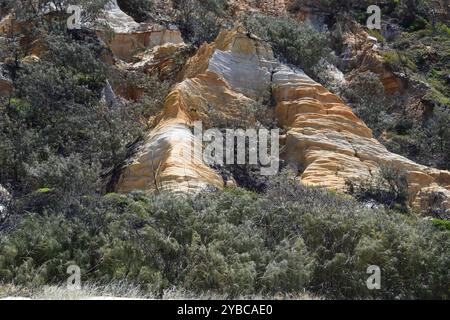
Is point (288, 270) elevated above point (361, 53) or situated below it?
above

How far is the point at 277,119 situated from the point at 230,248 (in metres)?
10.8

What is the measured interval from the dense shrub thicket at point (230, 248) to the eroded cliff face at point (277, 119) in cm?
309

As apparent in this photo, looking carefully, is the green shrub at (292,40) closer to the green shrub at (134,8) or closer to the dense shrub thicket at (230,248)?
the green shrub at (134,8)

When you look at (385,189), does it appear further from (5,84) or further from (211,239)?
(5,84)

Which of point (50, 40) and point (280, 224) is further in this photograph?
point (50, 40)

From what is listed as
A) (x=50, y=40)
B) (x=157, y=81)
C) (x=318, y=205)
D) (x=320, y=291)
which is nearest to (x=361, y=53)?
(x=157, y=81)

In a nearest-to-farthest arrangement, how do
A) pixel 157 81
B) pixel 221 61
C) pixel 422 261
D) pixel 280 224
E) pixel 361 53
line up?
pixel 422 261
pixel 280 224
pixel 221 61
pixel 157 81
pixel 361 53

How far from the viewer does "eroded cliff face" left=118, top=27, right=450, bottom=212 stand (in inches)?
680

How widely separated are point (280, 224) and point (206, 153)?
18.7 ft

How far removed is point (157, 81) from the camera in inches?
966

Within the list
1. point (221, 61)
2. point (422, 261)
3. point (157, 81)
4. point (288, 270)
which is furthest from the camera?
point (157, 81)

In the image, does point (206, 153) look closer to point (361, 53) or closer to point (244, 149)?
point (244, 149)

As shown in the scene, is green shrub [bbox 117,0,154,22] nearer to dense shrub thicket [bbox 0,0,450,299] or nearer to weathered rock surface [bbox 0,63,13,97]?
weathered rock surface [bbox 0,63,13,97]

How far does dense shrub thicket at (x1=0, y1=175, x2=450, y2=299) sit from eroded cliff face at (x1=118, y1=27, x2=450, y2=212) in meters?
3.09
